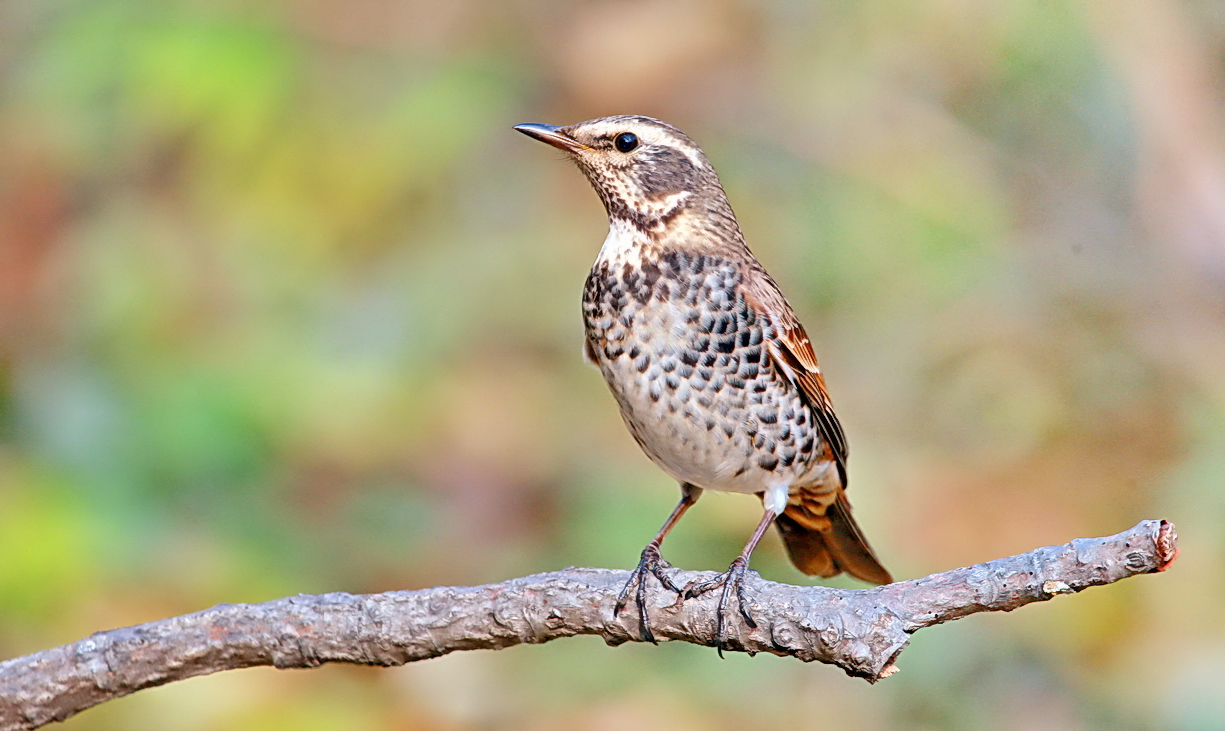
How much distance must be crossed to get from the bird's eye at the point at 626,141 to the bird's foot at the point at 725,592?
1.33 metres

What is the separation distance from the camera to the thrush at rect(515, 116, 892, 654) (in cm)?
389

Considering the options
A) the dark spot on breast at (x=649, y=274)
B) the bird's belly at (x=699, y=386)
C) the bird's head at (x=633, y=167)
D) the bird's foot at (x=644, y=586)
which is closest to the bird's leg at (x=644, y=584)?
the bird's foot at (x=644, y=586)

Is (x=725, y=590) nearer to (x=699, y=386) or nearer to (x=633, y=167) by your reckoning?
(x=699, y=386)

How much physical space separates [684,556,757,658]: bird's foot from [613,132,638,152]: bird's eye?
4.38 feet

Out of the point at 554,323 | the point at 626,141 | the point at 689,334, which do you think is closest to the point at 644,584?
the point at 689,334

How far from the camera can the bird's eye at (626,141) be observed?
4109 millimetres

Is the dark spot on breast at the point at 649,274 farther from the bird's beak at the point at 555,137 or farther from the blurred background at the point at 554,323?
the blurred background at the point at 554,323

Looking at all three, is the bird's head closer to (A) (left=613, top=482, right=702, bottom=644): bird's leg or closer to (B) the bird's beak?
(B) the bird's beak

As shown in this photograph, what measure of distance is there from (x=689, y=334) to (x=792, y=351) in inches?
15.6

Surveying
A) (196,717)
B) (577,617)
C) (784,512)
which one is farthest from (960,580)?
(196,717)

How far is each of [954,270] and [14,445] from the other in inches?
176

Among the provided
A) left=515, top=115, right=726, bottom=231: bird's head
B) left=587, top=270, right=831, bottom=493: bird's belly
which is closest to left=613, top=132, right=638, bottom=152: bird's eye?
left=515, top=115, right=726, bottom=231: bird's head

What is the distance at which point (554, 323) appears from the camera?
6793mm

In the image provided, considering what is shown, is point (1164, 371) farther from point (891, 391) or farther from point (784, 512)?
point (784, 512)
